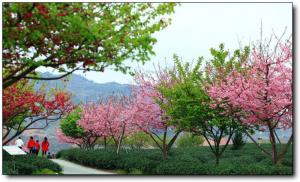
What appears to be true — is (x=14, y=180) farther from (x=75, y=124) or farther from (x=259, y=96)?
(x=75, y=124)

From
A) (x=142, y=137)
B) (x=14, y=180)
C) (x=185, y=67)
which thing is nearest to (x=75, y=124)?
(x=142, y=137)

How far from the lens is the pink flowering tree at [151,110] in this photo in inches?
701

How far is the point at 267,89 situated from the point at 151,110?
7637 millimetres

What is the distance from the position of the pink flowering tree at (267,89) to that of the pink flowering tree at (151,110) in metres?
5.09

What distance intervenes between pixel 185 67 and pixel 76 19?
336 inches

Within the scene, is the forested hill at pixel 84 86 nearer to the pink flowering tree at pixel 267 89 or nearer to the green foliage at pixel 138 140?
the pink flowering tree at pixel 267 89

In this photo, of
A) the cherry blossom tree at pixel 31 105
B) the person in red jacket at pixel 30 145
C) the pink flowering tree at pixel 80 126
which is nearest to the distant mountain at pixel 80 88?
the cherry blossom tree at pixel 31 105

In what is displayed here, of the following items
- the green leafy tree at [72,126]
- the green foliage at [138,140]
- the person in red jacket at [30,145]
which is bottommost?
the person in red jacket at [30,145]

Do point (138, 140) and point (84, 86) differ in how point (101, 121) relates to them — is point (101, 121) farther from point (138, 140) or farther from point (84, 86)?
point (138, 140)

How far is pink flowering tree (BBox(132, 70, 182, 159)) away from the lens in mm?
17812

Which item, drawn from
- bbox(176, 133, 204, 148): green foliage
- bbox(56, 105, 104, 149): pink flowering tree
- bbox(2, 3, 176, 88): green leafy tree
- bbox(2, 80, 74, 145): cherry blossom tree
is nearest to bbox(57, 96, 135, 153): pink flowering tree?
bbox(56, 105, 104, 149): pink flowering tree

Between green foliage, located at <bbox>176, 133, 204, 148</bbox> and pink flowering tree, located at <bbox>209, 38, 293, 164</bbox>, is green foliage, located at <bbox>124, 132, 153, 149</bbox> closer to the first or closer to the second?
green foliage, located at <bbox>176, 133, 204, 148</bbox>

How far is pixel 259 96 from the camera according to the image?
11.9 meters

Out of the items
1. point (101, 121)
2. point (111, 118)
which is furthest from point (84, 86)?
point (101, 121)
